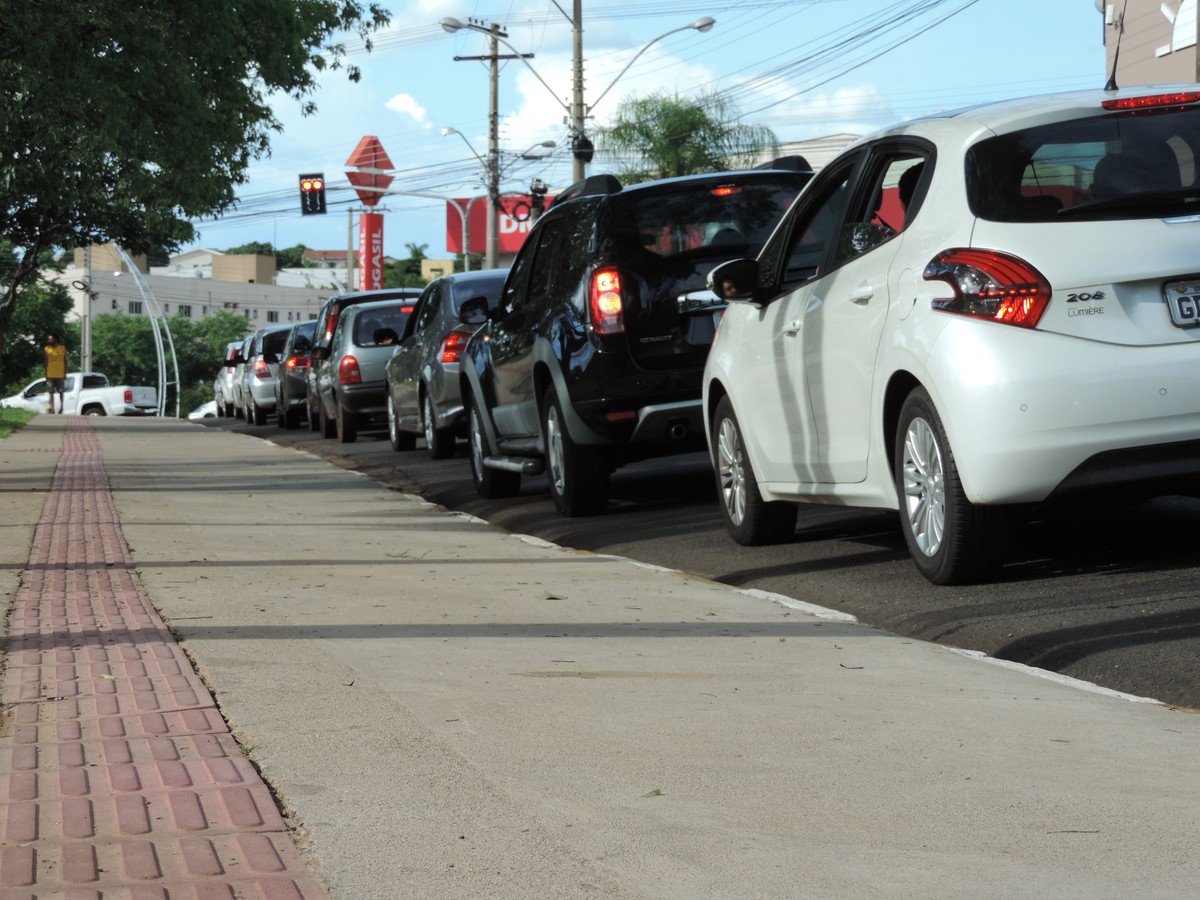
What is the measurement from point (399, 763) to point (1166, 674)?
96.2 inches

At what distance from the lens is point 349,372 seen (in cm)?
2292

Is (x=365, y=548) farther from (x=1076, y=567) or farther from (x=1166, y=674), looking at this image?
(x=1166, y=674)

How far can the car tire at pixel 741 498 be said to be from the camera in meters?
9.18

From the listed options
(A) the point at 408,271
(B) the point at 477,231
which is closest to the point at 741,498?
(B) the point at 477,231

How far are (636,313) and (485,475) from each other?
125 inches

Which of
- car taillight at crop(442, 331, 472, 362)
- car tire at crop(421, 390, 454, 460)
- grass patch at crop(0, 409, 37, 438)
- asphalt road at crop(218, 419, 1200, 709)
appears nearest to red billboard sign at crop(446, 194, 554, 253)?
grass patch at crop(0, 409, 37, 438)

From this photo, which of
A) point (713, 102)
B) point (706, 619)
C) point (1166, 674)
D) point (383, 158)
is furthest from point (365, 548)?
point (383, 158)

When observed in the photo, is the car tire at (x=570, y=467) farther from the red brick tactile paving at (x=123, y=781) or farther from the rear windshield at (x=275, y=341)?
the rear windshield at (x=275, y=341)

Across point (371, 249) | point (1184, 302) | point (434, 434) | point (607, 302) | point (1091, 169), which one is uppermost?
point (371, 249)

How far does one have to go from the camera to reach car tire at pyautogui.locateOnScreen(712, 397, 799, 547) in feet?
30.1

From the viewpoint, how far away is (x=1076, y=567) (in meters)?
7.69

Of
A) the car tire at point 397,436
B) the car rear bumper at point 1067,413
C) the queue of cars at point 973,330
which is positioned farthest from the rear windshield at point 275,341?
the car rear bumper at point 1067,413

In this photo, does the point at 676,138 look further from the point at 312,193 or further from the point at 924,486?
the point at 924,486

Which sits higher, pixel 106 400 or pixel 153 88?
pixel 153 88
